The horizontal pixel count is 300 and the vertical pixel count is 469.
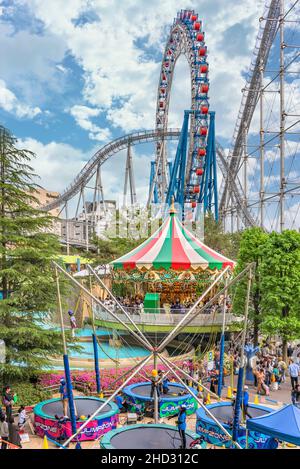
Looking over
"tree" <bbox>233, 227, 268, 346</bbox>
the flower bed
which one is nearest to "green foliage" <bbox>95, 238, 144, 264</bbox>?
"tree" <bbox>233, 227, 268, 346</bbox>

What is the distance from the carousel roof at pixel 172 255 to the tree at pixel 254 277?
215cm

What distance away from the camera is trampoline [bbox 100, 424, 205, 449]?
8.24 metres

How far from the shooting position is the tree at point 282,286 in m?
15.4

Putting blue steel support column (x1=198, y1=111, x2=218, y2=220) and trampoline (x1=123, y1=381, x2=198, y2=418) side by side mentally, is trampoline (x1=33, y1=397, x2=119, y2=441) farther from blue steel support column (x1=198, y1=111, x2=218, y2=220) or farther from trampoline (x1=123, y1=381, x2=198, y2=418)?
blue steel support column (x1=198, y1=111, x2=218, y2=220)

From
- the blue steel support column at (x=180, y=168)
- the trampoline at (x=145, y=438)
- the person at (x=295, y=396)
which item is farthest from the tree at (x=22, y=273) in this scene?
the blue steel support column at (x=180, y=168)

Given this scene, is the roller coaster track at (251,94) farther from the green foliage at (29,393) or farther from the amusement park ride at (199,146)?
the green foliage at (29,393)

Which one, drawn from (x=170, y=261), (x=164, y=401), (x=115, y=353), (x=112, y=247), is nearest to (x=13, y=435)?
(x=164, y=401)

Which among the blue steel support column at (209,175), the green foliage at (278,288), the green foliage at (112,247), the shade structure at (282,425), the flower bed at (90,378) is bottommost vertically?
the flower bed at (90,378)

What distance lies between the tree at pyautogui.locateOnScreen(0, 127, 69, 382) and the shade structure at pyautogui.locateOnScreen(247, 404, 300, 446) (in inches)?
256

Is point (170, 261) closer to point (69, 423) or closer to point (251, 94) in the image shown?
point (69, 423)

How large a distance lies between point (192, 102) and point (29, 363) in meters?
30.1

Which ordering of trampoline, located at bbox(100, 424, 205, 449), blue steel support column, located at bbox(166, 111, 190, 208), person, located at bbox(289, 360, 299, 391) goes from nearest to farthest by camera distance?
trampoline, located at bbox(100, 424, 205, 449)
person, located at bbox(289, 360, 299, 391)
blue steel support column, located at bbox(166, 111, 190, 208)

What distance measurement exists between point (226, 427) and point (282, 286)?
7.41m

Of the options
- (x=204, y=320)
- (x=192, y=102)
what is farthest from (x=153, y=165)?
(x=204, y=320)
